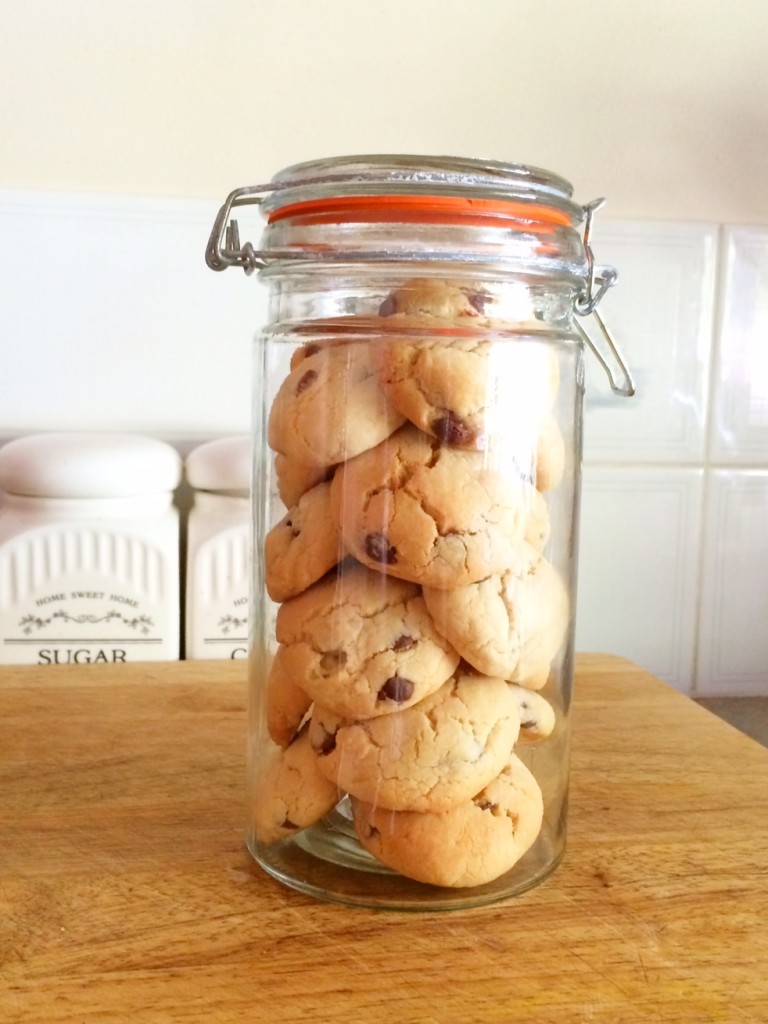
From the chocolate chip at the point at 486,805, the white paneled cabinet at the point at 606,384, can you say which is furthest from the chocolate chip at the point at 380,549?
the white paneled cabinet at the point at 606,384

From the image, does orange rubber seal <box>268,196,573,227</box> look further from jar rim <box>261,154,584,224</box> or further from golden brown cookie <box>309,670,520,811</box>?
golden brown cookie <box>309,670,520,811</box>

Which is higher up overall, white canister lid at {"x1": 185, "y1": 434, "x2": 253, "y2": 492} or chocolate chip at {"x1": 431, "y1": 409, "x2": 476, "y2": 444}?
chocolate chip at {"x1": 431, "y1": 409, "x2": 476, "y2": 444}

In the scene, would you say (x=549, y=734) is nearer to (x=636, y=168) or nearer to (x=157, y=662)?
(x=157, y=662)

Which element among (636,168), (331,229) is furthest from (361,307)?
(636,168)

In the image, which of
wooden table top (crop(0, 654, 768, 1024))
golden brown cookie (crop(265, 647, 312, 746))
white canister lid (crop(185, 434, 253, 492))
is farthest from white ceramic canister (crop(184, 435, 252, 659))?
golden brown cookie (crop(265, 647, 312, 746))

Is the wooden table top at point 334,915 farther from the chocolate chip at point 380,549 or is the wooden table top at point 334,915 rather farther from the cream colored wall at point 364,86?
the cream colored wall at point 364,86

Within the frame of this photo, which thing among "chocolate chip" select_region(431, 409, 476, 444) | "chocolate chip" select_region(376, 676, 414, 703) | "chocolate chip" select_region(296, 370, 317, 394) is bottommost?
"chocolate chip" select_region(376, 676, 414, 703)
